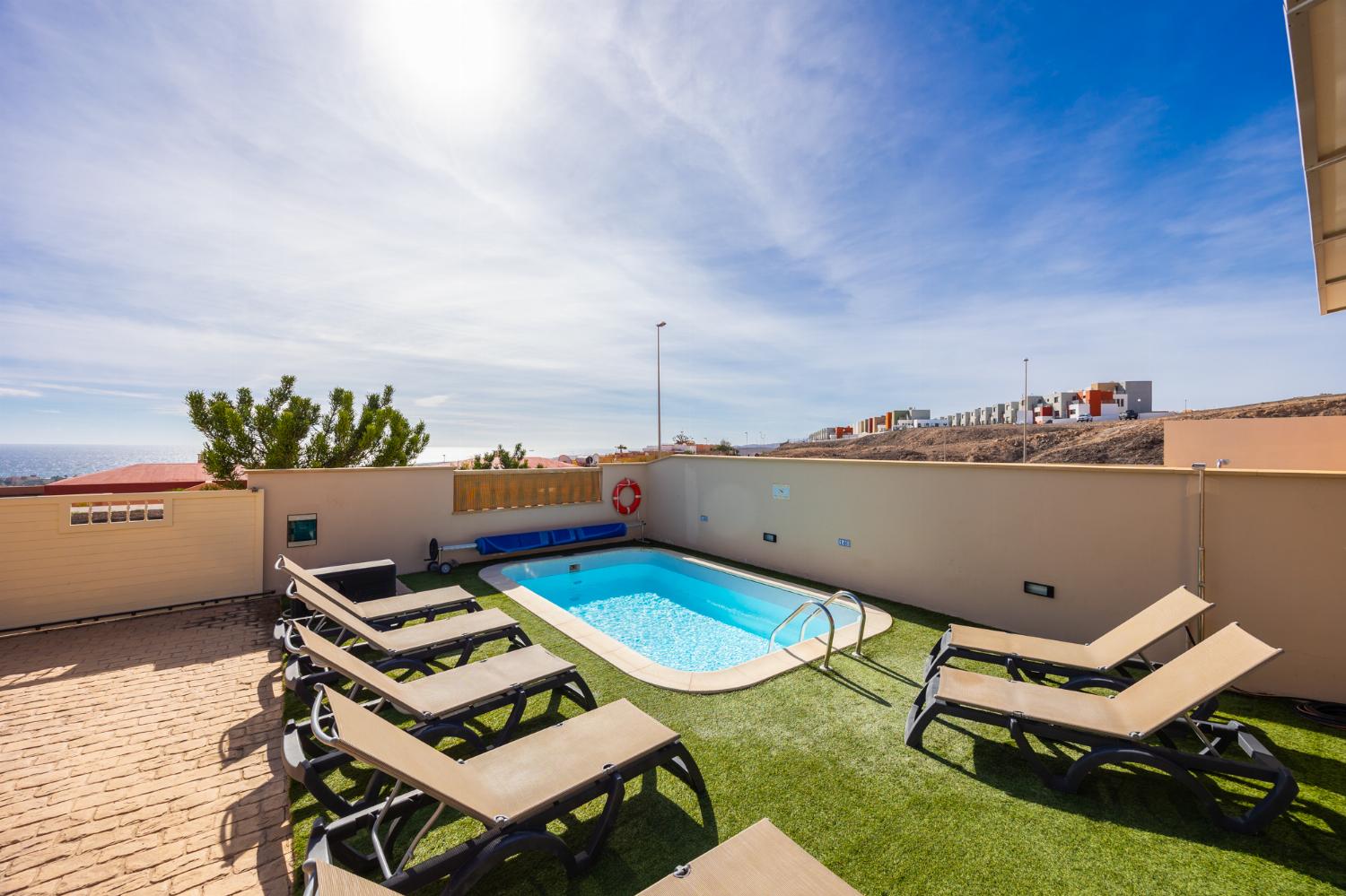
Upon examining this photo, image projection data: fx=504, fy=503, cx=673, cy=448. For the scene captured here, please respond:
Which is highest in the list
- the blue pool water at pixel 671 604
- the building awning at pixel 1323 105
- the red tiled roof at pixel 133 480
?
the building awning at pixel 1323 105

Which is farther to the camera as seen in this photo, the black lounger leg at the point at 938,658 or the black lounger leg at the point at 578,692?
the black lounger leg at the point at 938,658

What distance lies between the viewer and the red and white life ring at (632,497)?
11.1 m

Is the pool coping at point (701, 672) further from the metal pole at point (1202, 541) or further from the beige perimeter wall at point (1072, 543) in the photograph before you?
the metal pole at point (1202, 541)

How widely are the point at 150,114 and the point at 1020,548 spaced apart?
12606 millimetres

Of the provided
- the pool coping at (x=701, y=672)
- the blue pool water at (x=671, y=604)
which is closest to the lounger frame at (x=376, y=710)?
the pool coping at (x=701, y=672)

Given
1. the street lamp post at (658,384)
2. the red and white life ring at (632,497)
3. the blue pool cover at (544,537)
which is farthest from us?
the street lamp post at (658,384)

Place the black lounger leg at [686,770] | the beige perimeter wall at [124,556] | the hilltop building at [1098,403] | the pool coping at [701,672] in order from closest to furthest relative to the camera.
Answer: the black lounger leg at [686,770] → the pool coping at [701,672] → the beige perimeter wall at [124,556] → the hilltop building at [1098,403]

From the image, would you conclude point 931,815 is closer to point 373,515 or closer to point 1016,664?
point 1016,664

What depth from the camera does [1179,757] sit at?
2869mm

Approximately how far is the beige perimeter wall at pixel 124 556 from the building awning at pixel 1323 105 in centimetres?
1069

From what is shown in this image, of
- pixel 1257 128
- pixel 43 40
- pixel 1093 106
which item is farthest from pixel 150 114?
pixel 1257 128

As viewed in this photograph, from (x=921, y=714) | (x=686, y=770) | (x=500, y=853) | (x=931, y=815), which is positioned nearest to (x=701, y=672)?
(x=686, y=770)

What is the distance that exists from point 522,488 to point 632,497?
8.04 ft

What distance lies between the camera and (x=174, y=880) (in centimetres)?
248
